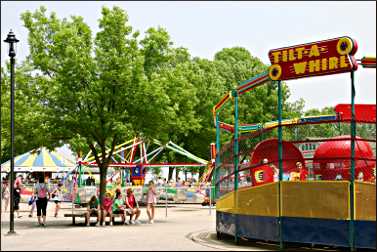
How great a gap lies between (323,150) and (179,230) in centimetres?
656

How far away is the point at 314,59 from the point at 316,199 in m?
2.96

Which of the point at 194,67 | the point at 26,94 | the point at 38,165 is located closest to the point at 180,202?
the point at 38,165

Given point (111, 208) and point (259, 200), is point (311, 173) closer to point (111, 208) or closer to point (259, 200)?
point (259, 200)

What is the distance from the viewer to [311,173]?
47.5ft

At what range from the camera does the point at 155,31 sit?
24562mm

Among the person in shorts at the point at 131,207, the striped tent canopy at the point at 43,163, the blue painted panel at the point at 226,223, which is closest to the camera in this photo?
the blue painted panel at the point at 226,223

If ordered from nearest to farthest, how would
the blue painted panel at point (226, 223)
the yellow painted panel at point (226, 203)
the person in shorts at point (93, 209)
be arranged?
the blue painted panel at point (226, 223) < the yellow painted panel at point (226, 203) < the person in shorts at point (93, 209)

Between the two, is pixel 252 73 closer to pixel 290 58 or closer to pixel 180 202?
pixel 180 202

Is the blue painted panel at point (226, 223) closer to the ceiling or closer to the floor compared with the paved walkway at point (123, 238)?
closer to the ceiling

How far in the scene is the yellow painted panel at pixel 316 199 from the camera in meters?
13.7

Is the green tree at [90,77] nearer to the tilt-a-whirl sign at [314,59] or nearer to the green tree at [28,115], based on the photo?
the green tree at [28,115]

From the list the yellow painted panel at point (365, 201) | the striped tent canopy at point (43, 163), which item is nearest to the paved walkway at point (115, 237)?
the yellow painted panel at point (365, 201)

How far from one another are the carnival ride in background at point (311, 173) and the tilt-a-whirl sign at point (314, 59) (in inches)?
0.8

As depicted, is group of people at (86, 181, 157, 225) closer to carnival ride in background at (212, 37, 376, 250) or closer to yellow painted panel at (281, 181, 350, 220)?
carnival ride in background at (212, 37, 376, 250)
